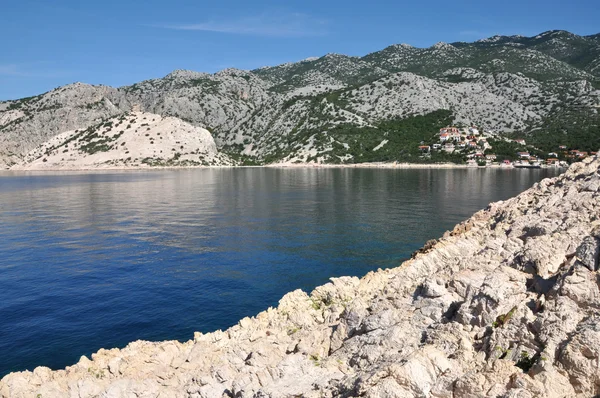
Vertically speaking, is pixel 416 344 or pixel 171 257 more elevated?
pixel 416 344

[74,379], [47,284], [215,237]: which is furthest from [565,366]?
[215,237]

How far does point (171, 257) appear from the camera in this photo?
136 ft

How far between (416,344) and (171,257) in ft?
103

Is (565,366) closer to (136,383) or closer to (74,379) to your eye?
(136,383)

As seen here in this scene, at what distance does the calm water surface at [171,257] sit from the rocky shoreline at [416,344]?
6.54 m

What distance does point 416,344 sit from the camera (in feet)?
49.4

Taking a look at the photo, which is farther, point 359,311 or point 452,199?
point 452,199

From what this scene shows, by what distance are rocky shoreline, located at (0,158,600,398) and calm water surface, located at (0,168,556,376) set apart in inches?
258

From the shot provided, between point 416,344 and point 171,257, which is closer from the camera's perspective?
point 416,344

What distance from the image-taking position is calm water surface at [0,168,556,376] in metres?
25.8

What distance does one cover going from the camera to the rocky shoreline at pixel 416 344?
12016mm

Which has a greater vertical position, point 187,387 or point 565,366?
point 565,366

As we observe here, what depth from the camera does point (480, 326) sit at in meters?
15.1

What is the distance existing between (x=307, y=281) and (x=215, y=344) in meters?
15.5
